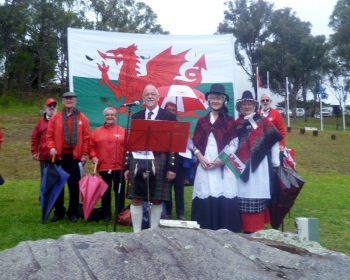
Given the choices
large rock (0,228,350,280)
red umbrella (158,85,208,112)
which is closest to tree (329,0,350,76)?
red umbrella (158,85,208,112)

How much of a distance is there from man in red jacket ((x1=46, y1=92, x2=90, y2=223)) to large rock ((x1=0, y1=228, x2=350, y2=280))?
3.69 m

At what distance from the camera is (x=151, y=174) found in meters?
6.23

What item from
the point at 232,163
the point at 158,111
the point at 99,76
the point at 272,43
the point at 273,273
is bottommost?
the point at 273,273

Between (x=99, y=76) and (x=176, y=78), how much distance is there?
1277 millimetres

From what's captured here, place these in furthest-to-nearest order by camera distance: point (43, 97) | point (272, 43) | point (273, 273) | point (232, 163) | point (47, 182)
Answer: point (272, 43) < point (43, 97) < point (47, 182) < point (232, 163) < point (273, 273)

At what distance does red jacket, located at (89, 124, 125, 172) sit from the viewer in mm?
7824

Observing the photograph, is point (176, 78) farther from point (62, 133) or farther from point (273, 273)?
point (273, 273)

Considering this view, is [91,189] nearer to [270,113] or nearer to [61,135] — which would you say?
[61,135]

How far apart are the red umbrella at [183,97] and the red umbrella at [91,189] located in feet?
4.85

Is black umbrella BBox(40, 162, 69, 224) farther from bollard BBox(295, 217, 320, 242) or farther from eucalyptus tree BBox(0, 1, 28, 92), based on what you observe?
eucalyptus tree BBox(0, 1, 28, 92)

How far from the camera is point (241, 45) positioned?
46.6 metres

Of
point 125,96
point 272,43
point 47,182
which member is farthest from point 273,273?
Result: point 272,43

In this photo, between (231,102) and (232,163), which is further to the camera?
(231,102)

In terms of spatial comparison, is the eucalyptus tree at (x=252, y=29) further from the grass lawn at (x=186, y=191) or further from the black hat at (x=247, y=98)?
the black hat at (x=247, y=98)
